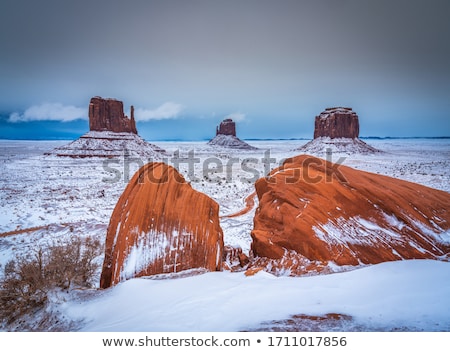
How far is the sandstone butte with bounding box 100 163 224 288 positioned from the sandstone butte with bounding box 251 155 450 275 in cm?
120

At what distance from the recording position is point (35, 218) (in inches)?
445


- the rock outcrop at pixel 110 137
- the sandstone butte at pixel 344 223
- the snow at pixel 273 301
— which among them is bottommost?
the snow at pixel 273 301

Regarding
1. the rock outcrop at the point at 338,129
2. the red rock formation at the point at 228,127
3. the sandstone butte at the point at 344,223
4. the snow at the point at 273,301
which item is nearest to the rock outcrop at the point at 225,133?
the red rock formation at the point at 228,127

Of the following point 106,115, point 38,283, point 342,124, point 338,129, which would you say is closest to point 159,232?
point 38,283

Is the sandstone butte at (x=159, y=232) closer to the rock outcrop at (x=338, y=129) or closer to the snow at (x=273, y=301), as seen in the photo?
the snow at (x=273, y=301)

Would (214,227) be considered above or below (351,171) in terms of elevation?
below

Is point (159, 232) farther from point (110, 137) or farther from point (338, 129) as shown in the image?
point (338, 129)

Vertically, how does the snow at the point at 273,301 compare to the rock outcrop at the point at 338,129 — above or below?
below

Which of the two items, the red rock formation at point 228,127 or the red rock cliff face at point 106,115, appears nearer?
the red rock cliff face at point 106,115

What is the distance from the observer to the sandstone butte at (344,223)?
14.3 ft

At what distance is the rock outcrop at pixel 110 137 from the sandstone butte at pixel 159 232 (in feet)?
145

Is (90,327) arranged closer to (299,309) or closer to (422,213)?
(299,309)
